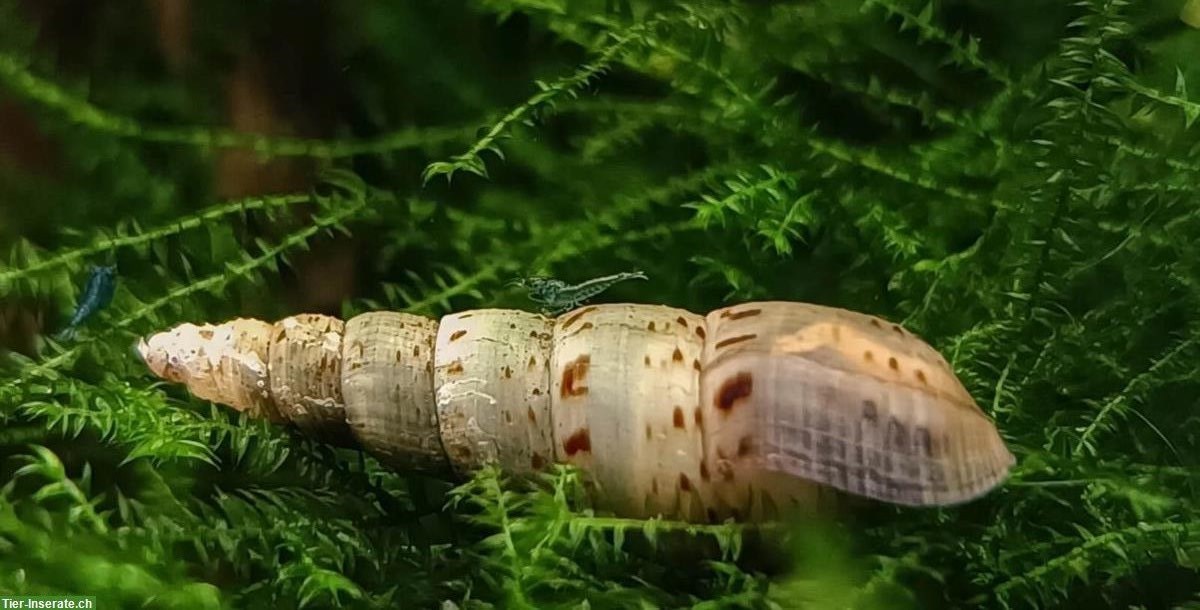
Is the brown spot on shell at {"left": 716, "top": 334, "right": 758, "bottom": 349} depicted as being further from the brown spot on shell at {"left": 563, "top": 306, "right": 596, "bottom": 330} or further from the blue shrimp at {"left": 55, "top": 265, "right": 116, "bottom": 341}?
the blue shrimp at {"left": 55, "top": 265, "right": 116, "bottom": 341}

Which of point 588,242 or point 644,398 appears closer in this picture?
point 644,398

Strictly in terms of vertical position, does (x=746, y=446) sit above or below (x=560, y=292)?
below

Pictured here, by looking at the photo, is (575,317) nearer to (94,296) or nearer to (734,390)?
(734,390)

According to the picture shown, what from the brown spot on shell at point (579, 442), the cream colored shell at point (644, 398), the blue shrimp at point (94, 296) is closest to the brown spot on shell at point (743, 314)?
the cream colored shell at point (644, 398)

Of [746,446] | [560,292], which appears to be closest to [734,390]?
[746,446]

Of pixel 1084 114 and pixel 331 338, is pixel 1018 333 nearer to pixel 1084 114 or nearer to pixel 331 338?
pixel 1084 114

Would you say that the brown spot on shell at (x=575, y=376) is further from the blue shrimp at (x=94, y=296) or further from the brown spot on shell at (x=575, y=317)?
the blue shrimp at (x=94, y=296)
